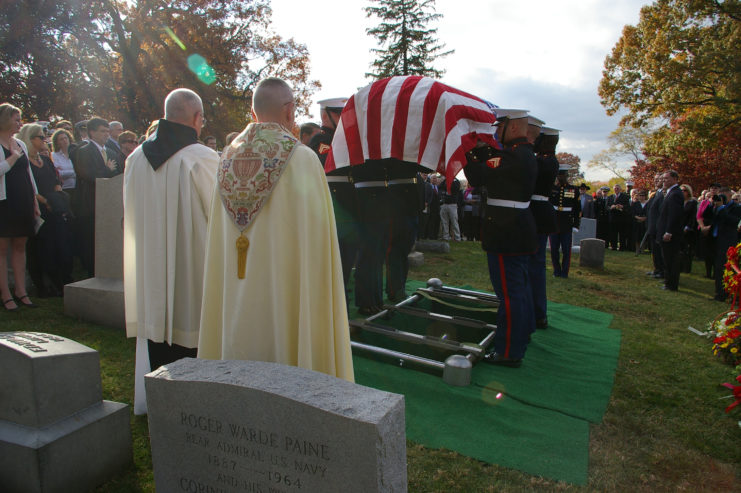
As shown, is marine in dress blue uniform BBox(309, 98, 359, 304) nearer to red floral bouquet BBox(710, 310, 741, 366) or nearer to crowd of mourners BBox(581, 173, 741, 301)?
red floral bouquet BBox(710, 310, 741, 366)

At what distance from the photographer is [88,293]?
4.80 meters

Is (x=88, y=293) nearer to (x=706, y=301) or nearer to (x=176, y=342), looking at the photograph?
(x=176, y=342)

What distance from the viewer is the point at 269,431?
1.69m

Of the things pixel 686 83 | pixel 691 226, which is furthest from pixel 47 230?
pixel 686 83

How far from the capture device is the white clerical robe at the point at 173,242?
2.88 metres

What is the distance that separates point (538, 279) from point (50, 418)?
453 cm

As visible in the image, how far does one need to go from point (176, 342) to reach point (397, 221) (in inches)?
122

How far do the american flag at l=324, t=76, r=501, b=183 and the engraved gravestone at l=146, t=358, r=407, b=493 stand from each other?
2568mm

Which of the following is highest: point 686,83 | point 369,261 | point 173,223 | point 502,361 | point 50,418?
point 686,83

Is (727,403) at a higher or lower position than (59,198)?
lower

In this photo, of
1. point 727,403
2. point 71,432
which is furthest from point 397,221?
point 71,432

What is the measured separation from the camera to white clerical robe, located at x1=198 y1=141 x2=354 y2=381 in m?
2.26

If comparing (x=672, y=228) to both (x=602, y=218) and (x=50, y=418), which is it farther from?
(x=50, y=418)

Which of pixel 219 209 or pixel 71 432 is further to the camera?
pixel 219 209
